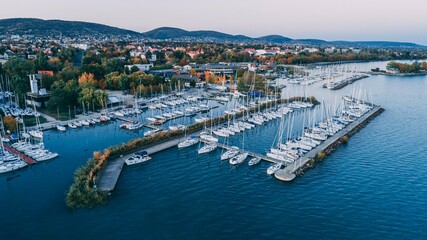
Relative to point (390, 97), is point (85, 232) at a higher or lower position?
lower

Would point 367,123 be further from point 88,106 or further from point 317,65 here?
point 317,65

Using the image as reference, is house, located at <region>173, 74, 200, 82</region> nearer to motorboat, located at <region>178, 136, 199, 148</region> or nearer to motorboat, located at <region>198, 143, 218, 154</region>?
motorboat, located at <region>178, 136, 199, 148</region>

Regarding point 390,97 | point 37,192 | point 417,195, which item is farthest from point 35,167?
point 390,97

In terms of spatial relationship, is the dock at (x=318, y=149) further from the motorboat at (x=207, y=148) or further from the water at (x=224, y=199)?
the motorboat at (x=207, y=148)

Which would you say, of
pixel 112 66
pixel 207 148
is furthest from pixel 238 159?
pixel 112 66

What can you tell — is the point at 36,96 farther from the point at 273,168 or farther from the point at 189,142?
the point at 273,168

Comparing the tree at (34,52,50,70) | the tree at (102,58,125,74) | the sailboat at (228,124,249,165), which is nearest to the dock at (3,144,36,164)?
the sailboat at (228,124,249,165)
